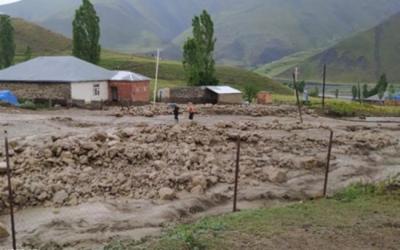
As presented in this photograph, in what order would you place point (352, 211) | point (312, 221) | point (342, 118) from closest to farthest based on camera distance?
point (312, 221) < point (352, 211) < point (342, 118)

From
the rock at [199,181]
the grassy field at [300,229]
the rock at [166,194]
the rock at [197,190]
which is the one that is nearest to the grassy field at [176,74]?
the rock at [199,181]

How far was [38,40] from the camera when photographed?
5325 inches

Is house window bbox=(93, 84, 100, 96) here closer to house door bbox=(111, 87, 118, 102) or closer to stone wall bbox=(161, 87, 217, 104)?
house door bbox=(111, 87, 118, 102)

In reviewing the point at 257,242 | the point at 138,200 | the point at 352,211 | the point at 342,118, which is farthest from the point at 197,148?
the point at 342,118

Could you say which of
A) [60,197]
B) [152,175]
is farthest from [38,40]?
[60,197]

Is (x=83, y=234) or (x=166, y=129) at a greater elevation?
(x=166, y=129)

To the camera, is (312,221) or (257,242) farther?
(312,221)

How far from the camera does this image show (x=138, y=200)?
16984 millimetres

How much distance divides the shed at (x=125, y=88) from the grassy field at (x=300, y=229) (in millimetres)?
35731

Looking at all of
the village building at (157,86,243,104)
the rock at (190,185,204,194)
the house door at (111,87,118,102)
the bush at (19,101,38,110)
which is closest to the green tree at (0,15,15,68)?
the village building at (157,86,243,104)

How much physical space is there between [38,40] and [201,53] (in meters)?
83.7

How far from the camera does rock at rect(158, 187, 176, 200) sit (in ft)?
56.1

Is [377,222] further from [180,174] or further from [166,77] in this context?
[166,77]

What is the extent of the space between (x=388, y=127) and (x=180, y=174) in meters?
23.0
